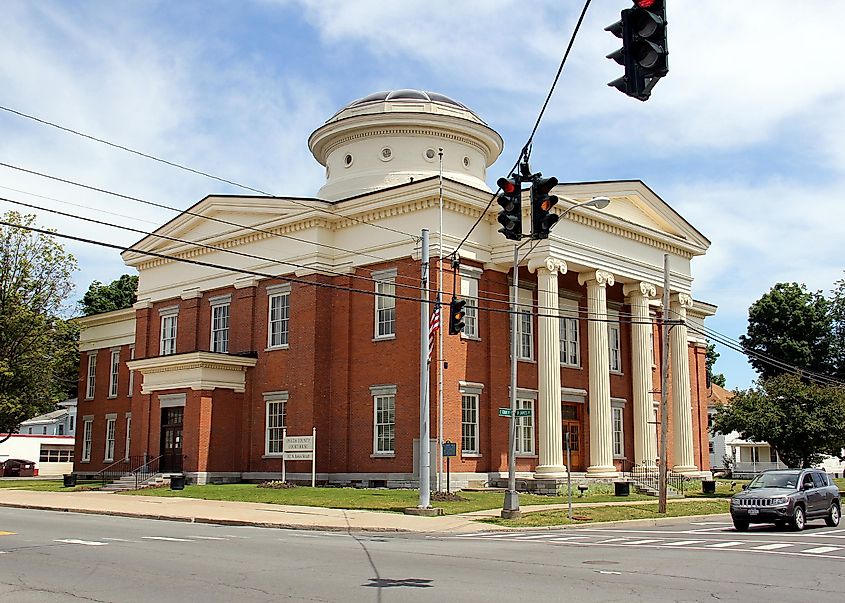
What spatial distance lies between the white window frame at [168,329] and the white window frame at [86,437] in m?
12.4

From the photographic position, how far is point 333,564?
Result: 15.2 metres

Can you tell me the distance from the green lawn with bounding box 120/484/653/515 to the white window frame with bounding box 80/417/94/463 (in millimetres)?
19923

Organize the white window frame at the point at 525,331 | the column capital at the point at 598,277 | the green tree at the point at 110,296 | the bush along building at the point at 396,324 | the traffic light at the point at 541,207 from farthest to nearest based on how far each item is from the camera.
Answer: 1. the green tree at the point at 110,296
2. the column capital at the point at 598,277
3. the white window frame at the point at 525,331
4. the bush along building at the point at 396,324
5. the traffic light at the point at 541,207

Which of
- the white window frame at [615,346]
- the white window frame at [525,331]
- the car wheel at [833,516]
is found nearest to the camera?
the car wheel at [833,516]

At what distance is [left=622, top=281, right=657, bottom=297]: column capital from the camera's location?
43.7 meters

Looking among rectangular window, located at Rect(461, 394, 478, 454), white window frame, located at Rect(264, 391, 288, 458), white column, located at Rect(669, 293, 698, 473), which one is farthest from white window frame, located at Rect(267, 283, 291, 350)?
white column, located at Rect(669, 293, 698, 473)

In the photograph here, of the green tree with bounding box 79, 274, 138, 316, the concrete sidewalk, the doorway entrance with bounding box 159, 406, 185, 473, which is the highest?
the green tree with bounding box 79, 274, 138, 316

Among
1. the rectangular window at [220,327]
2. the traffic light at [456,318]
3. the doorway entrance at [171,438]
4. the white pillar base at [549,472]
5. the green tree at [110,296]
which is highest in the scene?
the green tree at [110,296]

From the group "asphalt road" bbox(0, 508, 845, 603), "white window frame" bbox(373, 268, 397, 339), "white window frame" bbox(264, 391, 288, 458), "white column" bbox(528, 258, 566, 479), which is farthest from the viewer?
"white window frame" bbox(264, 391, 288, 458)

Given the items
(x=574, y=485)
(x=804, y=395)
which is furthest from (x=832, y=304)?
(x=574, y=485)

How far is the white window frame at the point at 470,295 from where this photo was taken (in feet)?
126

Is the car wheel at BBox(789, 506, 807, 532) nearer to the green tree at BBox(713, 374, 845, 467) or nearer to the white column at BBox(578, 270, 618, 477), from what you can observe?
the white column at BBox(578, 270, 618, 477)

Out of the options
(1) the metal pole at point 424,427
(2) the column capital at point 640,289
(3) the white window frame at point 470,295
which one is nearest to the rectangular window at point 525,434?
(3) the white window frame at point 470,295

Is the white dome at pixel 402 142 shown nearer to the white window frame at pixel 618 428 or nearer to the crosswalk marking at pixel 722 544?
the white window frame at pixel 618 428
